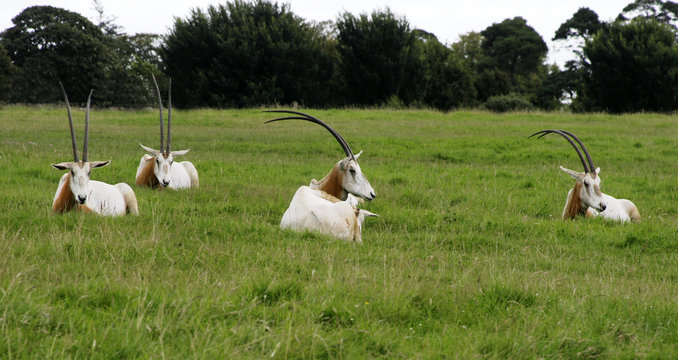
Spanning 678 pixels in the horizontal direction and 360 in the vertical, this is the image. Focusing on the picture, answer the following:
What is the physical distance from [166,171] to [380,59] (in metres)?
36.6

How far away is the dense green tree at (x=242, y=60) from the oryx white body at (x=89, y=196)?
115ft

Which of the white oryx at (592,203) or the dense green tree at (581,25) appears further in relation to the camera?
the dense green tree at (581,25)

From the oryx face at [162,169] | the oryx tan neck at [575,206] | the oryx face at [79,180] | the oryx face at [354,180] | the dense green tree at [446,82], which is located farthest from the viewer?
the dense green tree at [446,82]

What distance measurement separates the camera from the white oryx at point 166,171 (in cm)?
949

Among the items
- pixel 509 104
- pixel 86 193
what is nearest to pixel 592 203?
pixel 86 193

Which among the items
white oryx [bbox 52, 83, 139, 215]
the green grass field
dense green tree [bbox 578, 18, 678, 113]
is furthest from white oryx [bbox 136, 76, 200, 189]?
dense green tree [bbox 578, 18, 678, 113]

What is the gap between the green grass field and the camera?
3096 millimetres

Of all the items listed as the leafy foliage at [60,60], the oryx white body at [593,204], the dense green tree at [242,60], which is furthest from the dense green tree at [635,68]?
the leafy foliage at [60,60]

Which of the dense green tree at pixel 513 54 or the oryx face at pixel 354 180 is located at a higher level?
the dense green tree at pixel 513 54

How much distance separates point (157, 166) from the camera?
9.56 m

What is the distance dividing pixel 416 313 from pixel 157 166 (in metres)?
6.82

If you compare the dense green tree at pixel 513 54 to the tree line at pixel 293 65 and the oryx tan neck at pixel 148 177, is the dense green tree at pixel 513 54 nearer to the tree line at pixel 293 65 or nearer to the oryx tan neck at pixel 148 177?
the tree line at pixel 293 65

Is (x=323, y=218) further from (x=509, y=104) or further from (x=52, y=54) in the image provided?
(x=52, y=54)

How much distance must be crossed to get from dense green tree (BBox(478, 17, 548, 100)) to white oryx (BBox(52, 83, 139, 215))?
4796 cm
